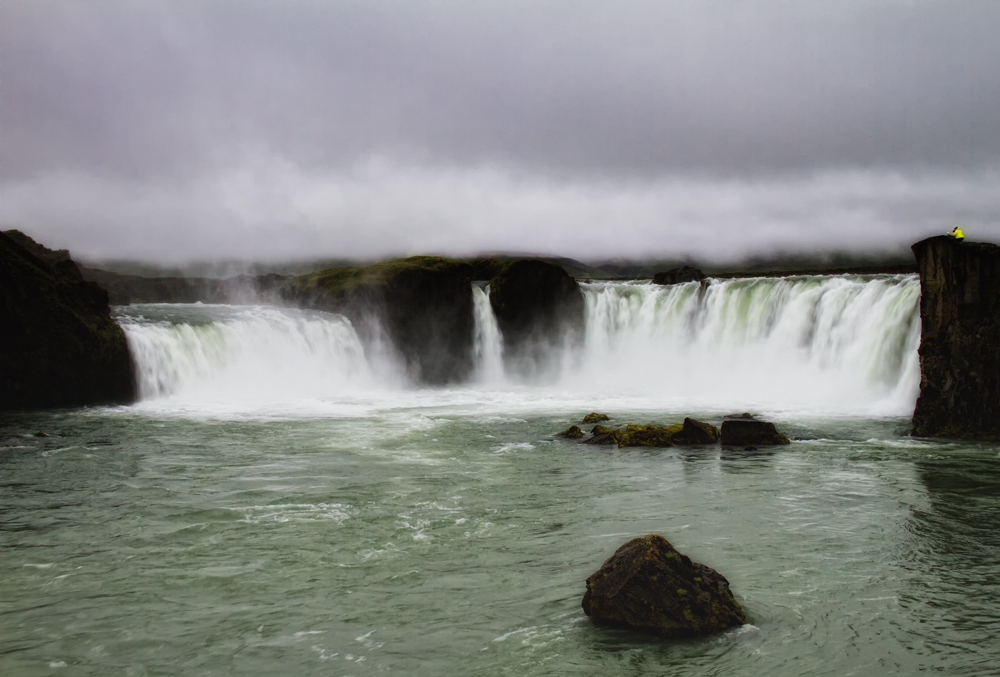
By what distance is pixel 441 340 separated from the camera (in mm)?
40844

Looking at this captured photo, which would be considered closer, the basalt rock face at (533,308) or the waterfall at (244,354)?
the waterfall at (244,354)

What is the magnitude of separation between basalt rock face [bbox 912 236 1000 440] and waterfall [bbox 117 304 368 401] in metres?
22.4

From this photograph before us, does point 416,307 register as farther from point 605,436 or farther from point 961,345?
point 961,345

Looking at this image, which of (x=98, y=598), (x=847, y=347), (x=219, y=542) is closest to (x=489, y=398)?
(x=847, y=347)

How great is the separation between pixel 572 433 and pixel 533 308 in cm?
2221

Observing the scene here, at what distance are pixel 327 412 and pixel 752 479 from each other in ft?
52.9

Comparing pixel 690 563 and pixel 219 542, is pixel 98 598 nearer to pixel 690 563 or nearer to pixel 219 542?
pixel 219 542

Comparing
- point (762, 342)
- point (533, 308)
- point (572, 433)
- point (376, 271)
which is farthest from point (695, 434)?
point (376, 271)

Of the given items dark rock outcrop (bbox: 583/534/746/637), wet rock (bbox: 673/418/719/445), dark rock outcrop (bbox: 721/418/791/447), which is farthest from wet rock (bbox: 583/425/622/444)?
dark rock outcrop (bbox: 583/534/746/637)

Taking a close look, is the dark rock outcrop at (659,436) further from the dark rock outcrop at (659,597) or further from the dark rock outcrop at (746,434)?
the dark rock outcrop at (659,597)

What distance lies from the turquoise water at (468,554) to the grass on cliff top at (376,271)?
70.4ft

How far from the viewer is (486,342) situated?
1651 inches

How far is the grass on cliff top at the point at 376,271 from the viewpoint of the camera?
39719 millimetres

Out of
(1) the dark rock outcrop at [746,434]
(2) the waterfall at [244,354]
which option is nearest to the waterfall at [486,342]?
(2) the waterfall at [244,354]
